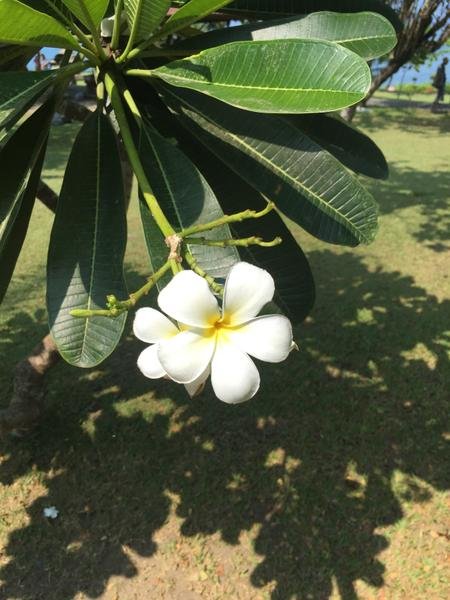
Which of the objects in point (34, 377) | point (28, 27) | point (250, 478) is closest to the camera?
point (28, 27)

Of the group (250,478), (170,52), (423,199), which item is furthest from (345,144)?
(423,199)

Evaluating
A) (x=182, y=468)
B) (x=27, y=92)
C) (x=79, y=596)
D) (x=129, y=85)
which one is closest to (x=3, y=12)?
(x=27, y=92)

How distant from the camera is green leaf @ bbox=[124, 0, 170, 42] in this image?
86cm

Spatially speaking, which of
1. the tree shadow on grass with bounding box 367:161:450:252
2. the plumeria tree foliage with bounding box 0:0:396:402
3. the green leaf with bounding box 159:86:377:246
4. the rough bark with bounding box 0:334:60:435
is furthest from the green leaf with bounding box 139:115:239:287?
the tree shadow on grass with bounding box 367:161:450:252

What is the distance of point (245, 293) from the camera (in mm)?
576

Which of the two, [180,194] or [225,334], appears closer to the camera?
[225,334]

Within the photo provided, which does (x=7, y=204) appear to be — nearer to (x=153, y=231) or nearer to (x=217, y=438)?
(x=153, y=231)

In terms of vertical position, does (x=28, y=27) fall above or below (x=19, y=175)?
above

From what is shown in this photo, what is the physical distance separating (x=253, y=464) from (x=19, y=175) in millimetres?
1844

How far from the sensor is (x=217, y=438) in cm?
269

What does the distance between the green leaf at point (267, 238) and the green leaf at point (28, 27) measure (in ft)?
1.61

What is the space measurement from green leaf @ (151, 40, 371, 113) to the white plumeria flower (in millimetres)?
358

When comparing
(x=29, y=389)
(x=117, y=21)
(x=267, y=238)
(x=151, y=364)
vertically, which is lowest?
(x=29, y=389)

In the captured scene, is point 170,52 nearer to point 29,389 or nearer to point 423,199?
point 29,389
